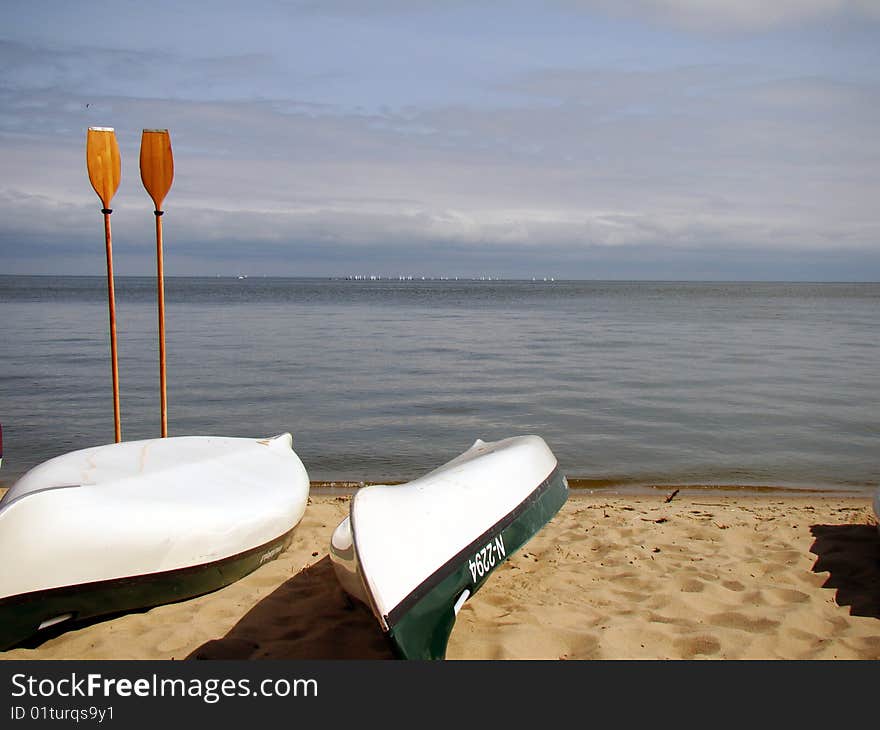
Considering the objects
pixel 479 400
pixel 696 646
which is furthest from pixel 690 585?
pixel 479 400

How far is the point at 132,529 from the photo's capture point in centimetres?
414

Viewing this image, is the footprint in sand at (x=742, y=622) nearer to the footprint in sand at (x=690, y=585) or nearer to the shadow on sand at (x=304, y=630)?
the footprint in sand at (x=690, y=585)

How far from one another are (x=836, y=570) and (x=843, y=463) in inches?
173

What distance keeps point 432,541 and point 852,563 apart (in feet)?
10.4

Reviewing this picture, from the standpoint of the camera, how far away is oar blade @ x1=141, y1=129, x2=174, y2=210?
6.88 metres

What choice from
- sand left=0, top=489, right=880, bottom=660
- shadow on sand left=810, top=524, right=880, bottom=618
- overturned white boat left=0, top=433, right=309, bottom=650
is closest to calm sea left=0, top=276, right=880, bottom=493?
shadow on sand left=810, top=524, right=880, bottom=618

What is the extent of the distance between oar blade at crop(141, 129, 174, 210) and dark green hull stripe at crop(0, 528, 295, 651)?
144 inches

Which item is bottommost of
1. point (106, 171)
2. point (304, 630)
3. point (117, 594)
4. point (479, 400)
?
point (304, 630)

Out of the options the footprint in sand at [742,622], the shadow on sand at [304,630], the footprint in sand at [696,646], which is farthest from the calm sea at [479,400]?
the footprint in sand at [696,646]

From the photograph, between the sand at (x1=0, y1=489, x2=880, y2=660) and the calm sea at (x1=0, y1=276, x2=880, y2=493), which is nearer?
the sand at (x1=0, y1=489, x2=880, y2=660)

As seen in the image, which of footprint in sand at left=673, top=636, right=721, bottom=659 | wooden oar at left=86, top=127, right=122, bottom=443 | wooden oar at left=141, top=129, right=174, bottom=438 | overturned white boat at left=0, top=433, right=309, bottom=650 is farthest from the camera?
wooden oar at left=141, top=129, right=174, bottom=438

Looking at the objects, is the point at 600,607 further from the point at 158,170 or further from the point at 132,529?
the point at 158,170

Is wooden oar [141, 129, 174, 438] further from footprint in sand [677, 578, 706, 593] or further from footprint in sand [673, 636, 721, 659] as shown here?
footprint in sand [673, 636, 721, 659]

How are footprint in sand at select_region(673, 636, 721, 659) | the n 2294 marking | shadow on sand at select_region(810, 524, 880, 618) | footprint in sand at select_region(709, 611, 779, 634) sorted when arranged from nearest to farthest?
footprint in sand at select_region(673, 636, 721, 659) < the n 2294 marking < footprint in sand at select_region(709, 611, 779, 634) < shadow on sand at select_region(810, 524, 880, 618)
